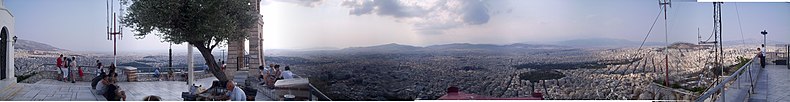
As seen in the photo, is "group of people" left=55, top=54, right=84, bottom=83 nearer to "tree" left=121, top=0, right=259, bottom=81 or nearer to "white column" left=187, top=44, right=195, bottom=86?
"tree" left=121, top=0, right=259, bottom=81

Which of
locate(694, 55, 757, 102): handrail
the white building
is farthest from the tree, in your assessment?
locate(694, 55, 757, 102): handrail

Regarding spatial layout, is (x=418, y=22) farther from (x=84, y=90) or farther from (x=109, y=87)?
(x=84, y=90)

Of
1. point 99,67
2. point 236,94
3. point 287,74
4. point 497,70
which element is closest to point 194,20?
point 236,94

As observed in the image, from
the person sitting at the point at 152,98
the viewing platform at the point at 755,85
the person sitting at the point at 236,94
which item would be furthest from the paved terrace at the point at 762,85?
the person sitting at the point at 152,98

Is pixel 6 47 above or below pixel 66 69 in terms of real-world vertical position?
above

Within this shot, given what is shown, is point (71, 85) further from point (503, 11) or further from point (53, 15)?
point (503, 11)
